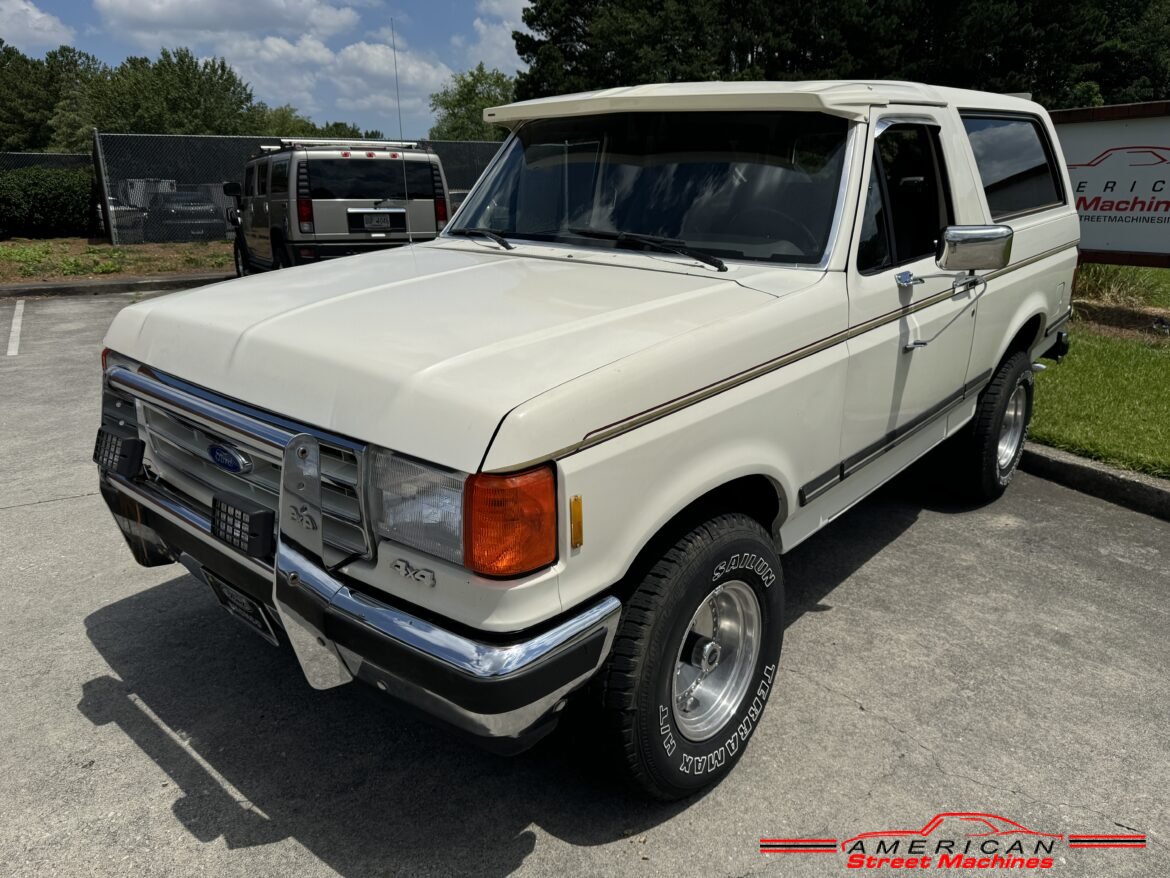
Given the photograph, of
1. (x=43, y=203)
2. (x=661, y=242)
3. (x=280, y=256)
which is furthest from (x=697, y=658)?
(x=43, y=203)

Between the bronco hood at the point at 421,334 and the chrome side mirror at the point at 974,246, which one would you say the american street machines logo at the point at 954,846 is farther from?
the chrome side mirror at the point at 974,246

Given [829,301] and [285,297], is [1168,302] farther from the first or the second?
[285,297]

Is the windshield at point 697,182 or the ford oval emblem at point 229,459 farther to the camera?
the windshield at point 697,182

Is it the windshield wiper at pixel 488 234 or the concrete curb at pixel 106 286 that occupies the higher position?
the windshield wiper at pixel 488 234

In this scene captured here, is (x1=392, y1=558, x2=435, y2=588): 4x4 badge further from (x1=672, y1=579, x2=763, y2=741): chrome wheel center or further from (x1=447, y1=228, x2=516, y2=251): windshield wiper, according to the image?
(x1=447, y1=228, x2=516, y2=251): windshield wiper

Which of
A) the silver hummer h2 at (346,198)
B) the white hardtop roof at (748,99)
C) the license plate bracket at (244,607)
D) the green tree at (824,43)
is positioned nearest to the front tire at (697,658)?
the license plate bracket at (244,607)

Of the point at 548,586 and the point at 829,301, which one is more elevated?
the point at 829,301

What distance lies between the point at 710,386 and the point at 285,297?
1.43 m

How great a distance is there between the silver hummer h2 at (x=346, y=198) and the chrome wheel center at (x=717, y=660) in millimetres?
8495

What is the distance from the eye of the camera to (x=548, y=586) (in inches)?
83.7

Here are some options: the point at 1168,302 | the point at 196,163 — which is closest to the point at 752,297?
the point at 1168,302

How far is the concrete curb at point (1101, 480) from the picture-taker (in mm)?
5098

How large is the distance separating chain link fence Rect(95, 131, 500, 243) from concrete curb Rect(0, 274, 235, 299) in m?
4.24

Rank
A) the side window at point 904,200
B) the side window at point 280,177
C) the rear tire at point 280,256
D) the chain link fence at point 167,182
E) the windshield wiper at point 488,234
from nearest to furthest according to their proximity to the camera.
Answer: the side window at point 904,200 < the windshield wiper at point 488,234 < the side window at point 280,177 < the rear tire at point 280,256 < the chain link fence at point 167,182
